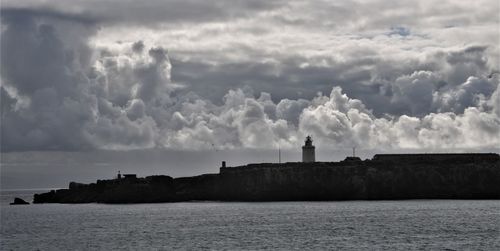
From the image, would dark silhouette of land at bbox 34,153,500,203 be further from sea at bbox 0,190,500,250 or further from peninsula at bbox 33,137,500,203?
sea at bbox 0,190,500,250

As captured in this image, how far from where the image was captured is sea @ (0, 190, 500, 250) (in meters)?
97.9

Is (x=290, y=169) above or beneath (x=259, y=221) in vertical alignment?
above

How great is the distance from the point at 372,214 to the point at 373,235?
3689 centimetres

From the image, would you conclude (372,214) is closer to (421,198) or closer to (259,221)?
(259,221)

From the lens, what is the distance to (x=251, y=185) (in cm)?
19912

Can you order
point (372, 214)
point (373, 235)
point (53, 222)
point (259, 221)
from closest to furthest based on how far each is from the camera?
point (373, 235) → point (259, 221) → point (372, 214) → point (53, 222)

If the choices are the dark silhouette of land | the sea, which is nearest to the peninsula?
the dark silhouette of land

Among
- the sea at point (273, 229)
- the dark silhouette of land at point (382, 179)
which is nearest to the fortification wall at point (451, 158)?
the dark silhouette of land at point (382, 179)

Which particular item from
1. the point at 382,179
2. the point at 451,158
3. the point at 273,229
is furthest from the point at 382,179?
the point at 273,229

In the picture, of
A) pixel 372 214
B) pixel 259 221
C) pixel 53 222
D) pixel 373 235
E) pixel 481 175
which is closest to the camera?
pixel 373 235

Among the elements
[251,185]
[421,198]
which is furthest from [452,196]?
[251,185]

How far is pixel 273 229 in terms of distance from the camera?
383 ft

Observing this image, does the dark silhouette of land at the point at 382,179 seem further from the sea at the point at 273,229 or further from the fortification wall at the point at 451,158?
the sea at the point at 273,229

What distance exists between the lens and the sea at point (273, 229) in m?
97.9
